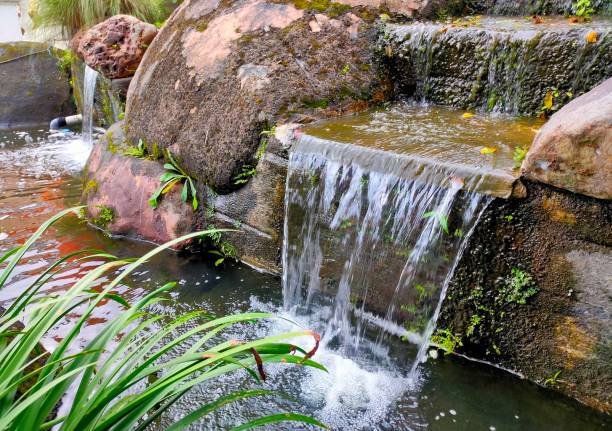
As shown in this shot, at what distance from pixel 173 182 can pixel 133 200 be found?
0.51 meters

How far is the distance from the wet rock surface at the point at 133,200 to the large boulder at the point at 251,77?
1.04 ft

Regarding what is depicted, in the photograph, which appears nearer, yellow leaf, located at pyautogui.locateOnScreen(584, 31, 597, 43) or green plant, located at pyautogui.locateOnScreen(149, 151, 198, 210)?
yellow leaf, located at pyautogui.locateOnScreen(584, 31, 597, 43)

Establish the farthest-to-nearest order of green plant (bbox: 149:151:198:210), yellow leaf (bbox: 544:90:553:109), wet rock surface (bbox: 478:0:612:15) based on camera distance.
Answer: green plant (bbox: 149:151:198:210), wet rock surface (bbox: 478:0:612:15), yellow leaf (bbox: 544:90:553:109)

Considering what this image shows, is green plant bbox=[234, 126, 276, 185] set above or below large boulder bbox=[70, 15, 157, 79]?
below

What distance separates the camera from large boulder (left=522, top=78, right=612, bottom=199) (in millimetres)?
2266

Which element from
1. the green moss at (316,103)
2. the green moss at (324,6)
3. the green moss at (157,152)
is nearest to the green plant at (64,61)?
the green moss at (157,152)

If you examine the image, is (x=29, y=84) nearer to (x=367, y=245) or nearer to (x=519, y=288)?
(x=367, y=245)

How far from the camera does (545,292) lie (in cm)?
261

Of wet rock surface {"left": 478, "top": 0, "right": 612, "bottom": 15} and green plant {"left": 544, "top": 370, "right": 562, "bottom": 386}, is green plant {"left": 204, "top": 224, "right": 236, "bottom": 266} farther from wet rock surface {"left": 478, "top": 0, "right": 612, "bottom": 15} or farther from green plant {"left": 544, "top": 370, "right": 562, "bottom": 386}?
wet rock surface {"left": 478, "top": 0, "right": 612, "bottom": 15}

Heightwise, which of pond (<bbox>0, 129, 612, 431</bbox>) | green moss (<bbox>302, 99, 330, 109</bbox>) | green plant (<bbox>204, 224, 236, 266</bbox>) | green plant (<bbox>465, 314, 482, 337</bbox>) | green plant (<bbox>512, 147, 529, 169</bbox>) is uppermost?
green moss (<bbox>302, 99, 330, 109</bbox>)

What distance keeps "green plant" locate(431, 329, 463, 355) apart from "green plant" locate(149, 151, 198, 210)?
2398 millimetres

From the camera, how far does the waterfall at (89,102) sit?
784cm

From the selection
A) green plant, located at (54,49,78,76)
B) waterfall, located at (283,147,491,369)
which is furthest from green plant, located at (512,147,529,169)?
green plant, located at (54,49,78,76)

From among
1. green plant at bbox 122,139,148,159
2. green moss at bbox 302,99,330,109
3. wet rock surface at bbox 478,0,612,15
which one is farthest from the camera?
green plant at bbox 122,139,148,159
